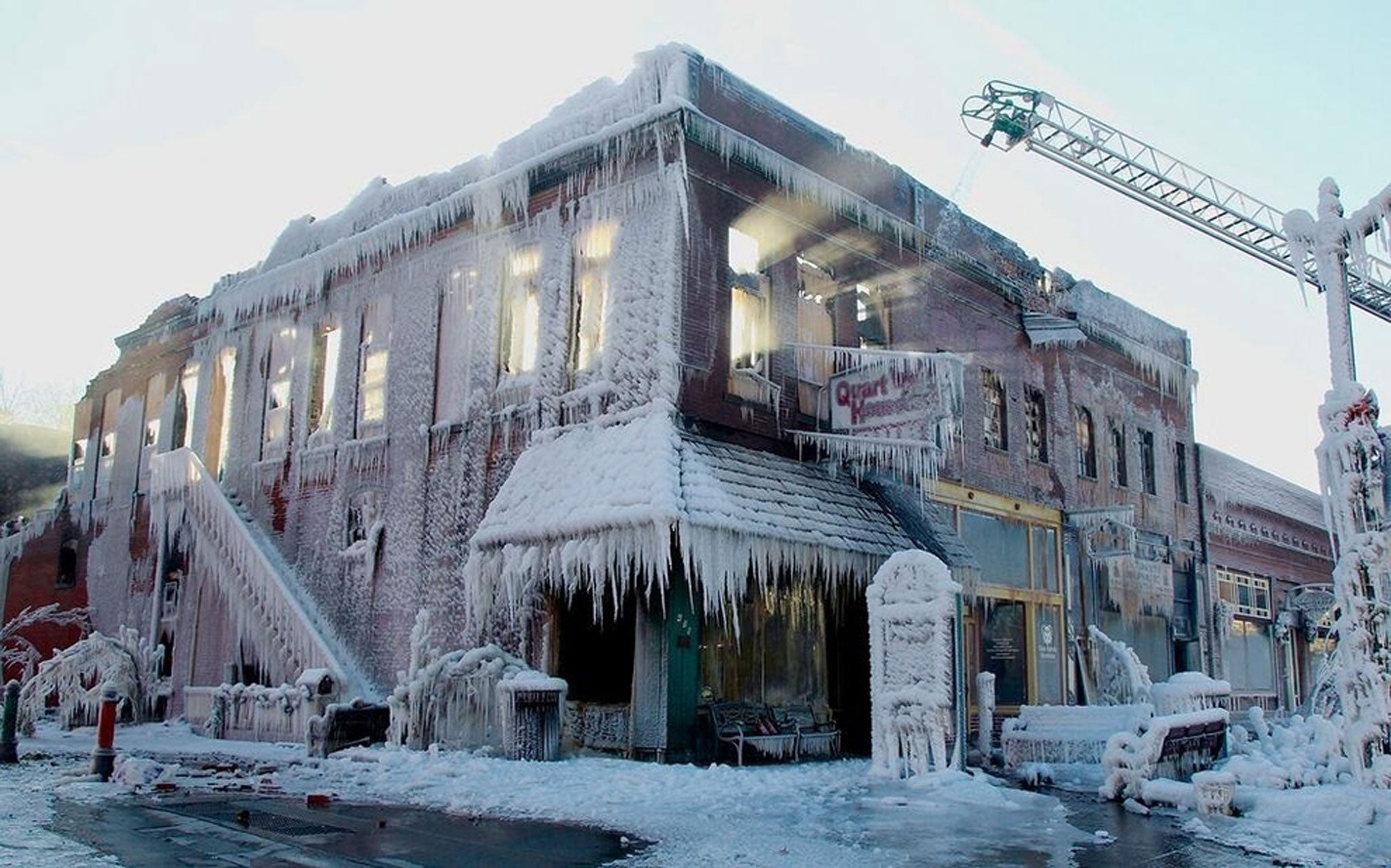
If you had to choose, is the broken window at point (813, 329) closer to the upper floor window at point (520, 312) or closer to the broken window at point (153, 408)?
the upper floor window at point (520, 312)

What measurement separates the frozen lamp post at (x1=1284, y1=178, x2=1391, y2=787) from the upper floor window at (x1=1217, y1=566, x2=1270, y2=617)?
1663cm

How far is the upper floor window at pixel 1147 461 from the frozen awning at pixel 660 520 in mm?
11792

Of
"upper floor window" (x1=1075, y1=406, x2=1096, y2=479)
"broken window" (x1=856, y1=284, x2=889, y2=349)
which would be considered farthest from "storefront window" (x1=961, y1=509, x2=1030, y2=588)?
"broken window" (x1=856, y1=284, x2=889, y2=349)

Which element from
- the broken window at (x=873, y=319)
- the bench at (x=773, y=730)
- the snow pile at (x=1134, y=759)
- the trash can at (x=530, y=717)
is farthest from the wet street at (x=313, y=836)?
the broken window at (x=873, y=319)

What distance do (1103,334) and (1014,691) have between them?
896 cm

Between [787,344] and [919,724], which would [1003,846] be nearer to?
[919,724]

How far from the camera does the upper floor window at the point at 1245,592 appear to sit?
2905 cm

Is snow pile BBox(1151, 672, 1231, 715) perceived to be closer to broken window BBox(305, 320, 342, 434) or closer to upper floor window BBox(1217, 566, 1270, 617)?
upper floor window BBox(1217, 566, 1270, 617)

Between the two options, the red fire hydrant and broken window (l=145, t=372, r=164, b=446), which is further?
broken window (l=145, t=372, r=164, b=446)

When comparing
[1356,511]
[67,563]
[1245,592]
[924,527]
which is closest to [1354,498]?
[1356,511]

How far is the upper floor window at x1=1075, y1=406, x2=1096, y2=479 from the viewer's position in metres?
24.7

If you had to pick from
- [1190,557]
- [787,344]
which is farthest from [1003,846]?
[1190,557]

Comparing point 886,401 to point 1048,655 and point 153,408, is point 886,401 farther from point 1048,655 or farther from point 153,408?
point 153,408

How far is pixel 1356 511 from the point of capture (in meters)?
12.2
